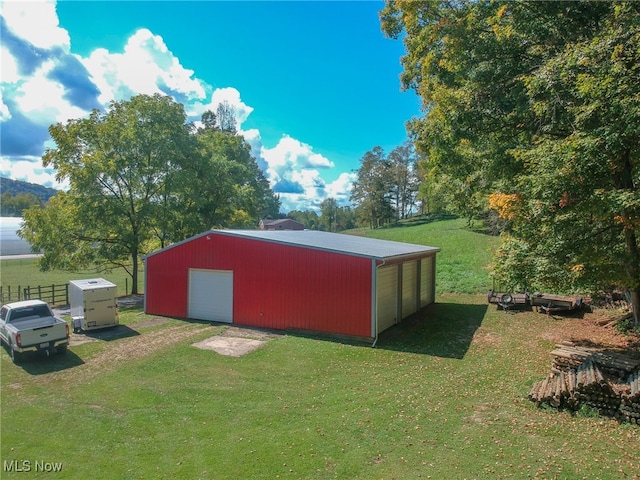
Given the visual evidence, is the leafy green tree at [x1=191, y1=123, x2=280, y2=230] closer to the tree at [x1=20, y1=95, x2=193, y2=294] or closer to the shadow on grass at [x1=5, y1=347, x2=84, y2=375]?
the tree at [x1=20, y1=95, x2=193, y2=294]

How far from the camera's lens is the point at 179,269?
15.9 meters

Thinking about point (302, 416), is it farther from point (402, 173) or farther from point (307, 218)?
point (307, 218)

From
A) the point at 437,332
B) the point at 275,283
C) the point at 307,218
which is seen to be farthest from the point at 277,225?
the point at 437,332

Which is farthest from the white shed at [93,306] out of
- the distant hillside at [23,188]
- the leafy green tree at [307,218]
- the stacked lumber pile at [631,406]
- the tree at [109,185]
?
the distant hillside at [23,188]

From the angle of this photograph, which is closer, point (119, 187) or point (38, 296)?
point (38, 296)

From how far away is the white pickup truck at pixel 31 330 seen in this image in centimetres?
984

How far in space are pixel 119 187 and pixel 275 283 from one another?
13.3m

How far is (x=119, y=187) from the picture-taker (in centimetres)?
2180

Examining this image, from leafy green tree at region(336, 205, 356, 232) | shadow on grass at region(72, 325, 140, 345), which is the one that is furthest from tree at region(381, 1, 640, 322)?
leafy green tree at region(336, 205, 356, 232)

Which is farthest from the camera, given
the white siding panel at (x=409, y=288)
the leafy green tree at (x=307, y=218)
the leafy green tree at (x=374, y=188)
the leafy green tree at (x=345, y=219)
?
the leafy green tree at (x=307, y=218)

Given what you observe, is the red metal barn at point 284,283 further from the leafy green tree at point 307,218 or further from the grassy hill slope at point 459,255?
the leafy green tree at point 307,218

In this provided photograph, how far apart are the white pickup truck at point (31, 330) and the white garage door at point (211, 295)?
5.16 m

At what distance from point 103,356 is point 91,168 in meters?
13.7

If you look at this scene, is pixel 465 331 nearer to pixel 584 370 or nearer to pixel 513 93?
pixel 584 370
